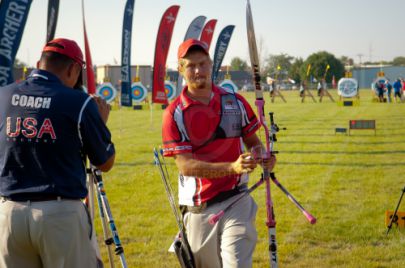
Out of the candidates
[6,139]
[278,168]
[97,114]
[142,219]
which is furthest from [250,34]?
A: [278,168]

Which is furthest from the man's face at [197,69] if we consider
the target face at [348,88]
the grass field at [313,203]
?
the target face at [348,88]

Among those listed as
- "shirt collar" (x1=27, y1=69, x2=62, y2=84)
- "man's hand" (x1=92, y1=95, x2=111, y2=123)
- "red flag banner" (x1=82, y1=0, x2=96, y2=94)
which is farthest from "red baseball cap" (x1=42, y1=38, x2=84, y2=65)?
"red flag banner" (x1=82, y1=0, x2=96, y2=94)

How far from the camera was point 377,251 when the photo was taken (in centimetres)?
677

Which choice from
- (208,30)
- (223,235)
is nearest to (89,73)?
(223,235)

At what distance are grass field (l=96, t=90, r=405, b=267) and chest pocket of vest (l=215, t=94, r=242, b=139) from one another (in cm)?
287

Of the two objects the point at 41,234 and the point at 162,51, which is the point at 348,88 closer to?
the point at 162,51

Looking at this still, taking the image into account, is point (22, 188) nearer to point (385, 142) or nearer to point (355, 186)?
point (355, 186)

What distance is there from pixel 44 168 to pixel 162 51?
16.6 m

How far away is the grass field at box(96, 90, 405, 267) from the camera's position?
6.75 meters

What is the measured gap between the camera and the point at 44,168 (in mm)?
3127

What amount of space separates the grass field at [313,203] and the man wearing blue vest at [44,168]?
3.39 metres

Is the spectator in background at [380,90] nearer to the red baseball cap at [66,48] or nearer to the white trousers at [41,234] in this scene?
the red baseball cap at [66,48]

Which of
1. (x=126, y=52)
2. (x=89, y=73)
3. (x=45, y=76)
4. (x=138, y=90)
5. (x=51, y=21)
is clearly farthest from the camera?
(x=138, y=90)

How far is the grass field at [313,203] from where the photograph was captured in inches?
266
